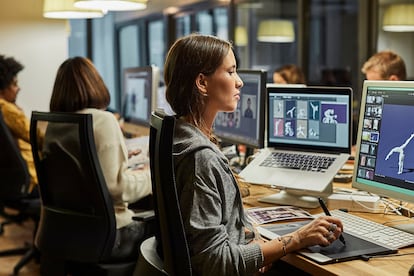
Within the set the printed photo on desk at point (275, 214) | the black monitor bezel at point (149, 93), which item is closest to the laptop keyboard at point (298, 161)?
the printed photo on desk at point (275, 214)

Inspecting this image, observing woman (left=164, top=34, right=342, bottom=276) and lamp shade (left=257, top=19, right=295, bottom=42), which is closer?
woman (left=164, top=34, right=342, bottom=276)

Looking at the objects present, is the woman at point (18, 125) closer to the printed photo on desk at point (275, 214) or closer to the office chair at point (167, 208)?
the printed photo on desk at point (275, 214)

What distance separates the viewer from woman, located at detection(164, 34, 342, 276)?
1562 millimetres

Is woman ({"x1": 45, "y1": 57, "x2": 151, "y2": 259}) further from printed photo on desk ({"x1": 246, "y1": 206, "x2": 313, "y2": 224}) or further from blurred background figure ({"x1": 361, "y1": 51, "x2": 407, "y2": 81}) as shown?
blurred background figure ({"x1": 361, "y1": 51, "x2": 407, "y2": 81})

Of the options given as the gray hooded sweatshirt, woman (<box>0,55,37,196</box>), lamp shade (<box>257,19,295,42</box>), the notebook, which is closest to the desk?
the notebook

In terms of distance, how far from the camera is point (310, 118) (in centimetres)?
247

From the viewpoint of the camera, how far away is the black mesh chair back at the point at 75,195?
2.44 meters

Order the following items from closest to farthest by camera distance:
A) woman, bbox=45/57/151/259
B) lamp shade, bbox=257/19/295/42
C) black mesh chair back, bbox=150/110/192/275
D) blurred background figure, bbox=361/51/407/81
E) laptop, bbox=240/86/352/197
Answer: black mesh chair back, bbox=150/110/192/275 < laptop, bbox=240/86/352/197 < woman, bbox=45/57/151/259 < blurred background figure, bbox=361/51/407/81 < lamp shade, bbox=257/19/295/42

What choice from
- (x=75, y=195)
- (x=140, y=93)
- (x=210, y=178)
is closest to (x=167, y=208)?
(x=210, y=178)

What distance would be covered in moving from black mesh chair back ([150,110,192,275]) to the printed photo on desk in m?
0.55

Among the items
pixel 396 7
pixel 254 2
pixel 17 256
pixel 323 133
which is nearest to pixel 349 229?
pixel 323 133

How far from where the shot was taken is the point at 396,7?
5051 millimetres

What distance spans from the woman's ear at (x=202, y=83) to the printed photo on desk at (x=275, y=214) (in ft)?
1.80

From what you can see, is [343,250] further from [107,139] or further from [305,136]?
[107,139]
